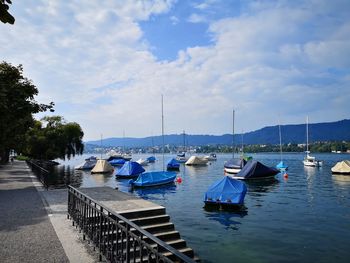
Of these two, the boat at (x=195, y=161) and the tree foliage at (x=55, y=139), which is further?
the boat at (x=195, y=161)

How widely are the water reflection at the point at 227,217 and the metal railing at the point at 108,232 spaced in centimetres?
1006

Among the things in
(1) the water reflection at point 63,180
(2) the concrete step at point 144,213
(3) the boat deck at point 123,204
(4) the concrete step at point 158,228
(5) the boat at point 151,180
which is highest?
(3) the boat deck at point 123,204

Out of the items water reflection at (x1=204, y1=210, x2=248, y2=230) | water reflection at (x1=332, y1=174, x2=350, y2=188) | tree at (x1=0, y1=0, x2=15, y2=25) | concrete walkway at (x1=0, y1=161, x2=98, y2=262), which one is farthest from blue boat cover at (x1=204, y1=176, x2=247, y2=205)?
water reflection at (x1=332, y1=174, x2=350, y2=188)

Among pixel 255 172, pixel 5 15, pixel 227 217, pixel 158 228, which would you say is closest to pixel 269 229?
pixel 227 217

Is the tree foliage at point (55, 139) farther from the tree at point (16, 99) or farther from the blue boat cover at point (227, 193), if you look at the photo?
the blue boat cover at point (227, 193)

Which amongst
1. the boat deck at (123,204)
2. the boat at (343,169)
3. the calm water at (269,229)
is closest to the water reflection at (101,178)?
the calm water at (269,229)

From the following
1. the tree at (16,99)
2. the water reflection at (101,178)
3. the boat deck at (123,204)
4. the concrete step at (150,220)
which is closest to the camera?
the concrete step at (150,220)

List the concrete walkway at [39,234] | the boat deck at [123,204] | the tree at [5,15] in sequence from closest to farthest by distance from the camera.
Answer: the tree at [5,15] < the concrete walkway at [39,234] < the boat deck at [123,204]

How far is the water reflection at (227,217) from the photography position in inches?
742

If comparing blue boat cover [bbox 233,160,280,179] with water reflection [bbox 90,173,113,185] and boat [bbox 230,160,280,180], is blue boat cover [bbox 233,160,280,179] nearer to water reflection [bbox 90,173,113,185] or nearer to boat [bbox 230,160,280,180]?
boat [bbox 230,160,280,180]

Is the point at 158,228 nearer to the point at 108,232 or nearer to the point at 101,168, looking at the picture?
the point at 108,232

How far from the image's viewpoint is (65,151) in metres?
75.1

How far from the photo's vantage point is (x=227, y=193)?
2384 cm

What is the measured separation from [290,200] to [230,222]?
1168 cm
